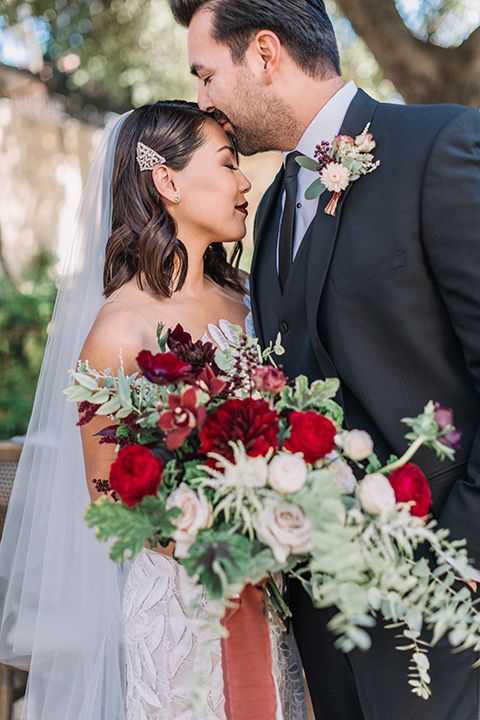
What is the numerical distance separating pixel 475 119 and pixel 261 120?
76 centimetres

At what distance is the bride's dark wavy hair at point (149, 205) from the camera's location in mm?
2484

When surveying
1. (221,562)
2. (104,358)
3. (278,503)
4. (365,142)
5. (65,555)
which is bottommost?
(221,562)

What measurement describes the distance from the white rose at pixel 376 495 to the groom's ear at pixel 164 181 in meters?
1.59

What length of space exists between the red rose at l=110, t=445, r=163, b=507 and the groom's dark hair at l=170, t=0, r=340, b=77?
1.49 metres

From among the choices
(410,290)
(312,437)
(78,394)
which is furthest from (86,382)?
(410,290)

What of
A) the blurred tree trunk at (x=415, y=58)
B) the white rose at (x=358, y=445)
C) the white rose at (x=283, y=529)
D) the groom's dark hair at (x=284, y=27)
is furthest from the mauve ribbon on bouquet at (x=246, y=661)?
the blurred tree trunk at (x=415, y=58)

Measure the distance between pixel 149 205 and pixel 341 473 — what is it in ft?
5.07

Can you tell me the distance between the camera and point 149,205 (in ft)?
8.37

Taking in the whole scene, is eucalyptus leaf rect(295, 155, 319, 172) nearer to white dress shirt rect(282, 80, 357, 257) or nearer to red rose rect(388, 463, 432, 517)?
white dress shirt rect(282, 80, 357, 257)

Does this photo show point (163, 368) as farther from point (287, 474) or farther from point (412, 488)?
point (412, 488)

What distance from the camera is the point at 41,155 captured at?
36.3ft

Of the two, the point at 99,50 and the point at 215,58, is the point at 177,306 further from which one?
the point at 99,50

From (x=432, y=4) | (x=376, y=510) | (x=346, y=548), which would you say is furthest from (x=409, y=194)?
(x=432, y=4)

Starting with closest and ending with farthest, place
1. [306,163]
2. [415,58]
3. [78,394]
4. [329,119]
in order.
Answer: [78,394] < [306,163] < [329,119] < [415,58]
